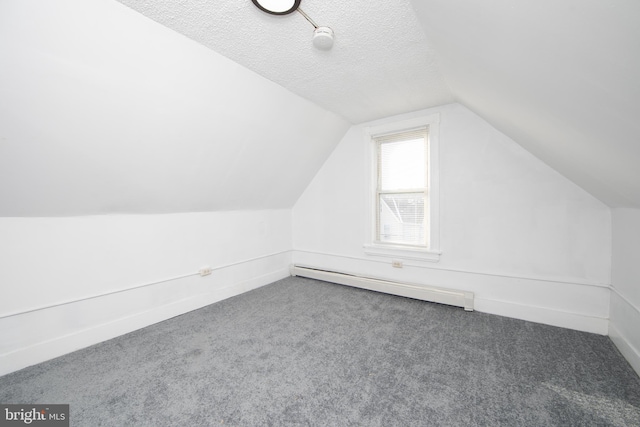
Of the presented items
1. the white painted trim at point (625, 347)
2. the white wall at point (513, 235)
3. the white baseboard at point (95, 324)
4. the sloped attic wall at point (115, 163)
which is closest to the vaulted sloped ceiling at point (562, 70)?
the white wall at point (513, 235)

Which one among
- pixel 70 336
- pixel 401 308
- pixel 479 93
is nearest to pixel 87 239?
pixel 70 336

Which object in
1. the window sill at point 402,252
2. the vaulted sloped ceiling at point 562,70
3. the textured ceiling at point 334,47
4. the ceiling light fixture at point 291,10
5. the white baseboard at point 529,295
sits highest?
the textured ceiling at point 334,47

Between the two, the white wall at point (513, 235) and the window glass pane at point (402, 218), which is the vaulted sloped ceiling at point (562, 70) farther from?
the window glass pane at point (402, 218)

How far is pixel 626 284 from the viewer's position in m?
1.95

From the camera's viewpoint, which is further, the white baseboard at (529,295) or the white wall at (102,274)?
the white baseboard at (529,295)

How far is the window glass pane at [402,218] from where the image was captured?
125 inches

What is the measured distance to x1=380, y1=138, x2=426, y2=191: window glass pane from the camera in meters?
3.14

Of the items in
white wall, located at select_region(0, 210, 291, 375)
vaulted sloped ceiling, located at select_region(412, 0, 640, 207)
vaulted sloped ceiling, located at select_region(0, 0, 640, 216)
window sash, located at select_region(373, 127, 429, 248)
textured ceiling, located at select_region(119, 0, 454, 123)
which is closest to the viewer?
vaulted sloped ceiling, located at select_region(412, 0, 640, 207)

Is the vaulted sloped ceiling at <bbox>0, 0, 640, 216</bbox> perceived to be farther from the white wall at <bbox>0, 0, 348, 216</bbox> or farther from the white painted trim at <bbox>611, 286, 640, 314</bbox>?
the white painted trim at <bbox>611, 286, 640, 314</bbox>

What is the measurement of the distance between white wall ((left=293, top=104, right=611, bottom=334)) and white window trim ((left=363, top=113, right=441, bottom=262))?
0.07 m

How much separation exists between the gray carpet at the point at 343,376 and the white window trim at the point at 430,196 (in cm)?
79

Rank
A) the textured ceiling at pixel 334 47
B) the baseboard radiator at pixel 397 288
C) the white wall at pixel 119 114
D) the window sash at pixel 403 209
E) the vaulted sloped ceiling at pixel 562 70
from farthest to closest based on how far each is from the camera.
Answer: the window sash at pixel 403 209 → the baseboard radiator at pixel 397 288 → the textured ceiling at pixel 334 47 → the white wall at pixel 119 114 → the vaulted sloped ceiling at pixel 562 70

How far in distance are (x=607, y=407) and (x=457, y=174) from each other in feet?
6.81

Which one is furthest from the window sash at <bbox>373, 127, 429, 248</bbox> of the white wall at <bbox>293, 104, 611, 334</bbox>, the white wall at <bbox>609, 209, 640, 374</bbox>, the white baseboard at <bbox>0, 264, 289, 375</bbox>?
the white baseboard at <bbox>0, 264, 289, 375</bbox>
